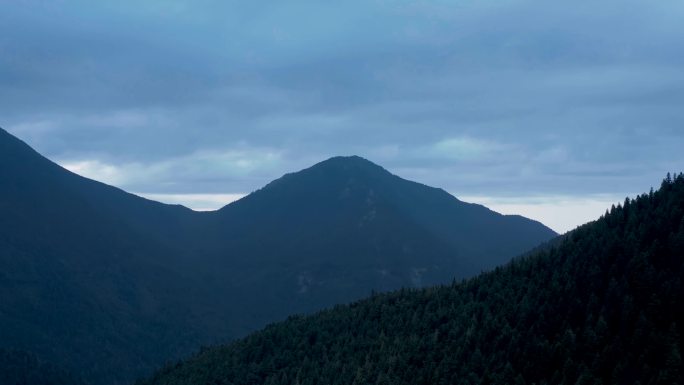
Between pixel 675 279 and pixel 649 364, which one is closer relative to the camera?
pixel 649 364

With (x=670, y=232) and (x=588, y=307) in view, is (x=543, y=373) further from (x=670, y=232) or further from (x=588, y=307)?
(x=670, y=232)

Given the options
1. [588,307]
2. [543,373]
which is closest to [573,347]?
[543,373]

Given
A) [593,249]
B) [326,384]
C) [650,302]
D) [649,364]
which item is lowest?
[326,384]

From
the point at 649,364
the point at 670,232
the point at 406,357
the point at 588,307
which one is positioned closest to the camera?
the point at 649,364

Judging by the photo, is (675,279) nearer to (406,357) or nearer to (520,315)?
(520,315)

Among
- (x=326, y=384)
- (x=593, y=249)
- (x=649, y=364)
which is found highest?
(x=593, y=249)

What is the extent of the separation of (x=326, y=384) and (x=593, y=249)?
85.1 m

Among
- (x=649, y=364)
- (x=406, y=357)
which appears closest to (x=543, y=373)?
(x=649, y=364)

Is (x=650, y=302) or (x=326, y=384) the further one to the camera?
(x=326, y=384)

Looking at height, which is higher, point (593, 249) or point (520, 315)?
point (593, 249)

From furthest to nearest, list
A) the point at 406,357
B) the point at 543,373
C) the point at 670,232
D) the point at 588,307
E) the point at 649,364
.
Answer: the point at 406,357 → the point at 670,232 → the point at 588,307 → the point at 543,373 → the point at 649,364

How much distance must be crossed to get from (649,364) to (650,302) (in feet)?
77.0

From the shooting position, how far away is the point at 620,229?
194 meters

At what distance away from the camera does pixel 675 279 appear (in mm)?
148875
